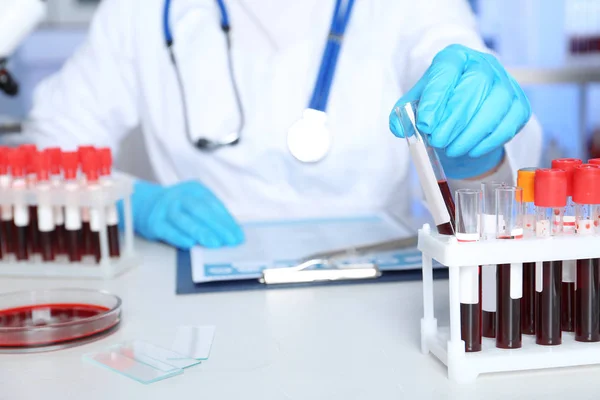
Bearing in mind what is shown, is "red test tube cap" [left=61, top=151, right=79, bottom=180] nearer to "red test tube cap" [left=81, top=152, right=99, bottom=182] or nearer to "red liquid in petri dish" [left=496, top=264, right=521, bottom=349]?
"red test tube cap" [left=81, top=152, right=99, bottom=182]

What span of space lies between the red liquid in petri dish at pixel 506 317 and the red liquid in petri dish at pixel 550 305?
24mm

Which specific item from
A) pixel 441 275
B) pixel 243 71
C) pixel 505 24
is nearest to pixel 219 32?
pixel 243 71

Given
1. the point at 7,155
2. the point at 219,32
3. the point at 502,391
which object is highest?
the point at 219,32

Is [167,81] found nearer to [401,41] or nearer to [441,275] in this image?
[401,41]

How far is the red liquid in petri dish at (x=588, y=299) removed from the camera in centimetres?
70

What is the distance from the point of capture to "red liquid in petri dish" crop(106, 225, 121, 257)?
1093 mm

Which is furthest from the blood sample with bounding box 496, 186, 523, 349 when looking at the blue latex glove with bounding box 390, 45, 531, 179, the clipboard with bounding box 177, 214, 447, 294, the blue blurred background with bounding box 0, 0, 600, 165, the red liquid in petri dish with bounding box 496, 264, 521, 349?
the blue blurred background with bounding box 0, 0, 600, 165

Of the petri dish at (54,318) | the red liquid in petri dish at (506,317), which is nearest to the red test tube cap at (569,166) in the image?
the red liquid in petri dish at (506,317)

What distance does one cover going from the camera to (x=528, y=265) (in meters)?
0.70

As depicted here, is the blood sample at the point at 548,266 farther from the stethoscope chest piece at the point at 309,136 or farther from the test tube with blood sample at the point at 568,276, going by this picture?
the stethoscope chest piece at the point at 309,136

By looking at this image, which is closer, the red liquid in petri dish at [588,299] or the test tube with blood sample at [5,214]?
the red liquid in petri dish at [588,299]

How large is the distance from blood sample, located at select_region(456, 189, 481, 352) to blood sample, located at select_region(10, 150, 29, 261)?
2.29 feet

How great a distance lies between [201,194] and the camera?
1334 millimetres

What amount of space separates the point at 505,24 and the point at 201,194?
2162 mm
